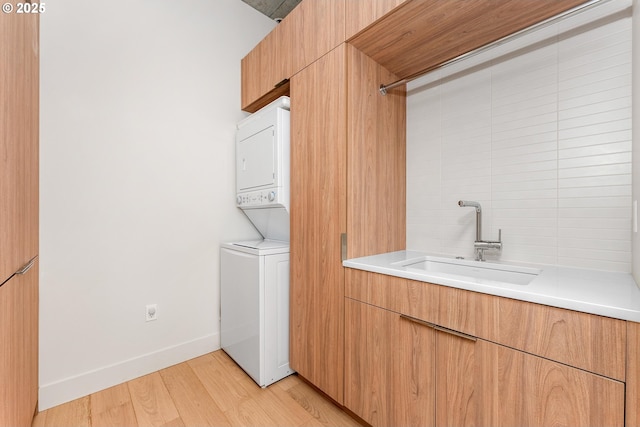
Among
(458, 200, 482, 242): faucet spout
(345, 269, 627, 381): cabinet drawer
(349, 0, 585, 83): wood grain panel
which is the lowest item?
(345, 269, 627, 381): cabinet drawer

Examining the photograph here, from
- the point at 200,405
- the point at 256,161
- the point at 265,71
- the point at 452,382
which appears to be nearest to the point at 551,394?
the point at 452,382

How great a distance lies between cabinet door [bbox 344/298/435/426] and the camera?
1.16 metres

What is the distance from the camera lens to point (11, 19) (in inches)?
40.6

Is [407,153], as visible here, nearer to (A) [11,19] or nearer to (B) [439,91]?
(B) [439,91]

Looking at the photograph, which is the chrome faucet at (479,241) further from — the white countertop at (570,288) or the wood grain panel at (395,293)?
the wood grain panel at (395,293)

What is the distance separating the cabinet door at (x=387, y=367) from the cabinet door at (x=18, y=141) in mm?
1403

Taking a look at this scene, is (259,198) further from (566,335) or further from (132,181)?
(566,335)

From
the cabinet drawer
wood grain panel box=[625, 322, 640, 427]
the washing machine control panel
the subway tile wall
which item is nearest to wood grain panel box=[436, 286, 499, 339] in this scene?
the cabinet drawer

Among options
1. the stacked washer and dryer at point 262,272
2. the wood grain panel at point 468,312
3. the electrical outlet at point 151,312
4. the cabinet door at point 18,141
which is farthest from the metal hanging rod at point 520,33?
the electrical outlet at point 151,312

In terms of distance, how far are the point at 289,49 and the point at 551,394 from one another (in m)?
2.13

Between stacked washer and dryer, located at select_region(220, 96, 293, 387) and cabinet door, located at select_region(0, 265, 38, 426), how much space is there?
1039 mm

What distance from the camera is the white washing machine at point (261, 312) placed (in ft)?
5.82

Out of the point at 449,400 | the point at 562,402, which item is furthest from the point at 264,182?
the point at 562,402

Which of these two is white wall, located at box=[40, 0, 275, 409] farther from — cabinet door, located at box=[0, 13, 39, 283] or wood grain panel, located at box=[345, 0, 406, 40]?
wood grain panel, located at box=[345, 0, 406, 40]
